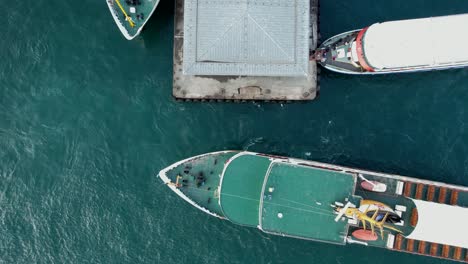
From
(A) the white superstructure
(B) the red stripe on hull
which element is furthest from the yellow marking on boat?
(A) the white superstructure

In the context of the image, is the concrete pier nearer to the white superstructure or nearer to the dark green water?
the dark green water

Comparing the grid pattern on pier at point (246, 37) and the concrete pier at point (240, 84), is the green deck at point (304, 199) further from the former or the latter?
the grid pattern on pier at point (246, 37)

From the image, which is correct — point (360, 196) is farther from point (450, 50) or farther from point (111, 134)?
point (111, 134)

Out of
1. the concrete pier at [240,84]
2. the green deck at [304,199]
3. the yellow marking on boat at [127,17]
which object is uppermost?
the yellow marking on boat at [127,17]

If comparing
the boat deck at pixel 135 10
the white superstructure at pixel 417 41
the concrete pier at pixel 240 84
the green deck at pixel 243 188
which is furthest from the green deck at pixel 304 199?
the boat deck at pixel 135 10

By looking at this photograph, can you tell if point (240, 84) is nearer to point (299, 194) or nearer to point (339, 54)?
point (339, 54)

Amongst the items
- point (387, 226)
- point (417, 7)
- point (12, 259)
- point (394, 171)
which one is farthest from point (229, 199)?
point (417, 7)
